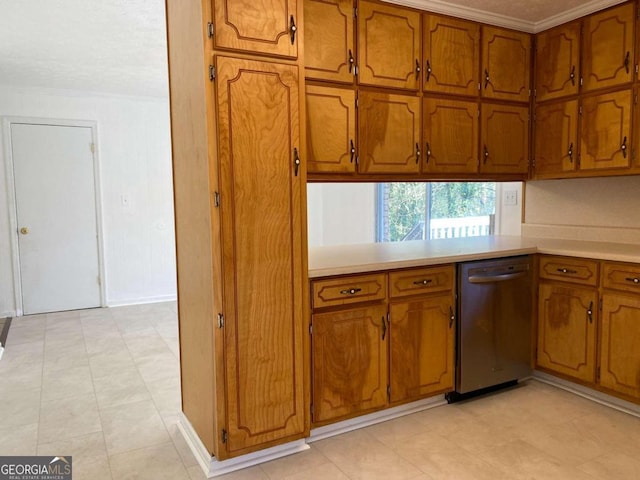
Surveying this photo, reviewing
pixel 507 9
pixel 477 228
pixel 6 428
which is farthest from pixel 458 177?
pixel 6 428

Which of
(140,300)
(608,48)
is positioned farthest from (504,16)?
(140,300)

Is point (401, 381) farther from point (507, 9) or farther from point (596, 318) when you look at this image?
point (507, 9)

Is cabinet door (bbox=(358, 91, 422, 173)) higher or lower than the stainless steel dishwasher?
higher

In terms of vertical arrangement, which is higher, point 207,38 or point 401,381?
point 207,38

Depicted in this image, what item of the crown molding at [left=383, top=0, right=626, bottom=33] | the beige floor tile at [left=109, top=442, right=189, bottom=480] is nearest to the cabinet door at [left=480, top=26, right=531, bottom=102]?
the crown molding at [left=383, top=0, right=626, bottom=33]

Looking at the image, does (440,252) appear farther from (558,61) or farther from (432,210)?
(432,210)

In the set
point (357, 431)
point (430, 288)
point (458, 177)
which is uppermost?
point (458, 177)

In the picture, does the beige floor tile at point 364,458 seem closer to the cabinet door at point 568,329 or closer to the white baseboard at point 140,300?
the cabinet door at point 568,329

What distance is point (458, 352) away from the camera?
277cm

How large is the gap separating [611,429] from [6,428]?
3284mm

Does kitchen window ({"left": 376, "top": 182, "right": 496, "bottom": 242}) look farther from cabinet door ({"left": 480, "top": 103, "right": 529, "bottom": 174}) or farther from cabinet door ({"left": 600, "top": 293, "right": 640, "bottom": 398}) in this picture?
cabinet door ({"left": 600, "top": 293, "right": 640, "bottom": 398})

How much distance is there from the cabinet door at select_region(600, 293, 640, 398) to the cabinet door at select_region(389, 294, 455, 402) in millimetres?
872

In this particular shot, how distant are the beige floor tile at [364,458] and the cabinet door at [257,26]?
1901 mm

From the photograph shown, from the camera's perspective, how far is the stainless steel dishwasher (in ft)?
9.09
